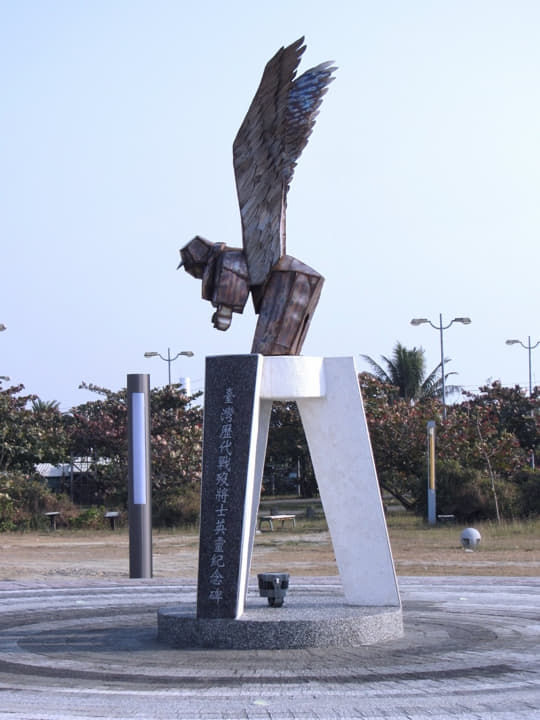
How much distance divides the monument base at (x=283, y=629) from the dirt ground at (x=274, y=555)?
8314mm

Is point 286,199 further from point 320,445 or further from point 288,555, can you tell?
point 288,555

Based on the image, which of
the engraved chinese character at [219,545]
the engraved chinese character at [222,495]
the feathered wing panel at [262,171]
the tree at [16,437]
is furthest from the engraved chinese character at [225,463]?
the tree at [16,437]

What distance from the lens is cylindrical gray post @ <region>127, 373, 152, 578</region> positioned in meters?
18.8

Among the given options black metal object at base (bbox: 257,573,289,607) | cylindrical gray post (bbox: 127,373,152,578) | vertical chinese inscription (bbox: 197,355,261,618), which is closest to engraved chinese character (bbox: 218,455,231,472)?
vertical chinese inscription (bbox: 197,355,261,618)

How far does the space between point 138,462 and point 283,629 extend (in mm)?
8454

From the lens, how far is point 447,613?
1359cm

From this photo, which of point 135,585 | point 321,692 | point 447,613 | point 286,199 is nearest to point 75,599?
point 135,585

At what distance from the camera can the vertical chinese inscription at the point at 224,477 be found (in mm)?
11164

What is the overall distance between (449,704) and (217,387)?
4.60m

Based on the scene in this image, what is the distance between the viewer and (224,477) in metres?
11.4

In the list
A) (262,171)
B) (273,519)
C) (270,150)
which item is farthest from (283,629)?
(273,519)

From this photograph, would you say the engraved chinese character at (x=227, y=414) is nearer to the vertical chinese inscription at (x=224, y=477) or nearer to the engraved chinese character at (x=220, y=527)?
the vertical chinese inscription at (x=224, y=477)

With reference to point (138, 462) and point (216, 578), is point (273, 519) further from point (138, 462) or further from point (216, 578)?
point (216, 578)

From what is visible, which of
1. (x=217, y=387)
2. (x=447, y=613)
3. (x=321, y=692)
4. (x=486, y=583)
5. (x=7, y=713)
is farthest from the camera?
(x=486, y=583)
